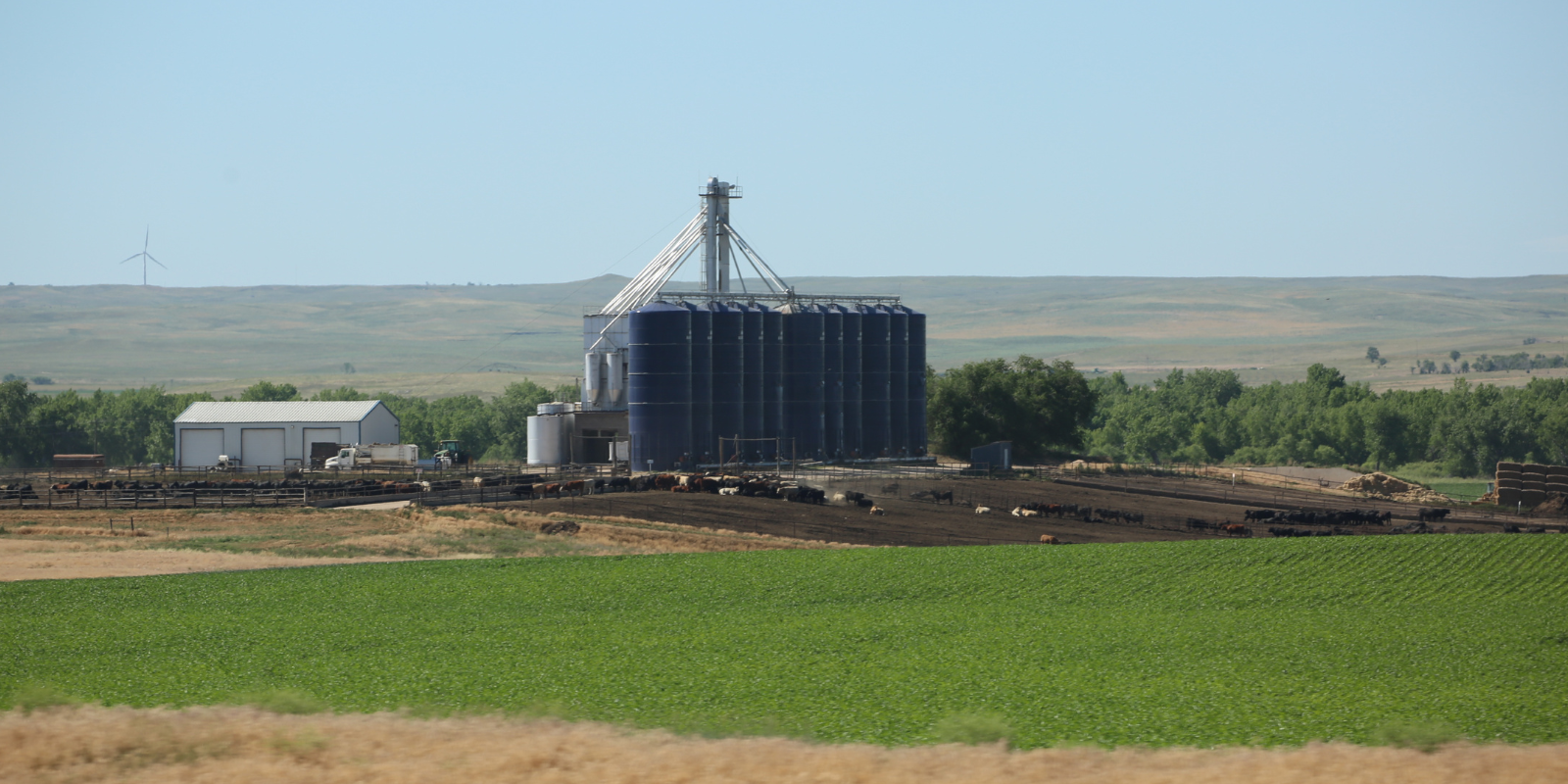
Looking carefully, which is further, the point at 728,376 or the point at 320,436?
the point at 320,436

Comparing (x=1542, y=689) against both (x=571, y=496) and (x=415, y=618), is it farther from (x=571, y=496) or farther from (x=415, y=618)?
(x=571, y=496)

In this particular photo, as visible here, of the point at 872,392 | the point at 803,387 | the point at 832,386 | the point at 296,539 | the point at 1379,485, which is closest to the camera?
the point at 296,539

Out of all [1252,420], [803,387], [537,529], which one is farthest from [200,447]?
[1252,420]

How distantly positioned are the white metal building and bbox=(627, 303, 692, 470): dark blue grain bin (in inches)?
1049

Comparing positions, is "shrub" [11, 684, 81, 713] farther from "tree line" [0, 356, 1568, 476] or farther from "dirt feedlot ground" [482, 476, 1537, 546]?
"tree line" [0, 356, 1568, 476]

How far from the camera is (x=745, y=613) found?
35781mm

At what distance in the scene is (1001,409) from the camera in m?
112

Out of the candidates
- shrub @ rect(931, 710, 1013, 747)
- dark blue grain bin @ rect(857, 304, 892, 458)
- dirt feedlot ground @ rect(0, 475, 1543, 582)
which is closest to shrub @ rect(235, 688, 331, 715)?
shrub @ rect(931, 710, 1013, 747)

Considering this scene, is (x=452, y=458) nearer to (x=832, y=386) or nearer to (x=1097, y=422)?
(x=832, y=386)

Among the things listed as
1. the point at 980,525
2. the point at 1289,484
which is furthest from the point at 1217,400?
the point at 980,525

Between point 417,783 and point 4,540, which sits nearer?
point 417,783

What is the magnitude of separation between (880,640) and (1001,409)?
81.5 m

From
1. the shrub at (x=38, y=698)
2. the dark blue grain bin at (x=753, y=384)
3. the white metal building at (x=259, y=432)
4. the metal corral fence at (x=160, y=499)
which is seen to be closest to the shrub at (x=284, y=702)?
the shrub at (x=38, y=698)

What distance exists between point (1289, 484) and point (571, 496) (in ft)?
174
